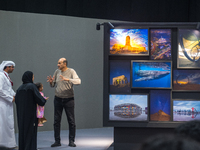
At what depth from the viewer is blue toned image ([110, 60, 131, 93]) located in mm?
5410

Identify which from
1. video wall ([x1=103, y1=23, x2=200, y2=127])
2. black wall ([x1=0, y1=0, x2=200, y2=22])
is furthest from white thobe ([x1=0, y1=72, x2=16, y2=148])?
black wall ([x1=0, y1=0, x2=200, y2=22])

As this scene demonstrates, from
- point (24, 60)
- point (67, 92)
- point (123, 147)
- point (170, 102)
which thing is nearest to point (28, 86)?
point (67, 92)

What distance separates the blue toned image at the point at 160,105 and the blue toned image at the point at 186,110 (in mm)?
131

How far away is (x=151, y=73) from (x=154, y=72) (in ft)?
0.17

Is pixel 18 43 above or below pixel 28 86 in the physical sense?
above

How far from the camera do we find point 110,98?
212 inches

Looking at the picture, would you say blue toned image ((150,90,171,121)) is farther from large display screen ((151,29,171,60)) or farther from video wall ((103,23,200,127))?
large display screen ((151,29,171,60))

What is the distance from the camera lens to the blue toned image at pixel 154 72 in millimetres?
5344

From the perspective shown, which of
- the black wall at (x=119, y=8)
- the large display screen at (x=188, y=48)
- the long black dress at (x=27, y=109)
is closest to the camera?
the long black dress at (x=27, y=109)

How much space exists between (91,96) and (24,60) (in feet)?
6.31

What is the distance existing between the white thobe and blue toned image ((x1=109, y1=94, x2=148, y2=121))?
1.84m

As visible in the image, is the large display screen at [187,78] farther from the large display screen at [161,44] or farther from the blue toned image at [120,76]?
the blue toned image at [120,76]

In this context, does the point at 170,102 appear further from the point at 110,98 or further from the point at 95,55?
the point at 95,55

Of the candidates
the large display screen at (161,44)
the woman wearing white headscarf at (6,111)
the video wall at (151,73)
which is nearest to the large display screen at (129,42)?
the video wall at (151,73)
